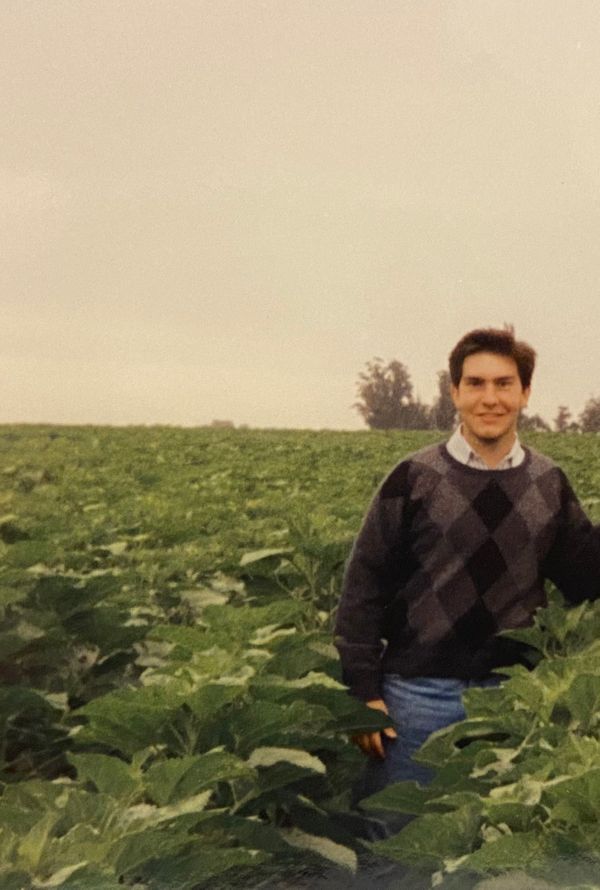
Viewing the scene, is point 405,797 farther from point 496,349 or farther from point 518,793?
point 496,349

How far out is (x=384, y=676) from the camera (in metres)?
4.12

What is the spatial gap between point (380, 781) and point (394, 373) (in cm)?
1334

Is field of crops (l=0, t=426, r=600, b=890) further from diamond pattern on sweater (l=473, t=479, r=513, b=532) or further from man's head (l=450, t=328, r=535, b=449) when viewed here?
man's head (l=450, t=328, r=535, b=449)

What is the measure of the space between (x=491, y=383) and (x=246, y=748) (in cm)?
156

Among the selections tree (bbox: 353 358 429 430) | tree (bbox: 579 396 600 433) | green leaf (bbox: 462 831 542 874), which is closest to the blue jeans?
green leaf (bbox: 462 831 542 874)

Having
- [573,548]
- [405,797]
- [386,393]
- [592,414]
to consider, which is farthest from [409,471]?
[592,414]

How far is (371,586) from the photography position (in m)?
4.02

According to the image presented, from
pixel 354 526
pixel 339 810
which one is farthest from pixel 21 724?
pixel 354 526

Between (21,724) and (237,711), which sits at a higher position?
(237,711)

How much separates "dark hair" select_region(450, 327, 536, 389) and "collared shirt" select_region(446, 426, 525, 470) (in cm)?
17

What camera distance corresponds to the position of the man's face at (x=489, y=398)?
13.0 ft

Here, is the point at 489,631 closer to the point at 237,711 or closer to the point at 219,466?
the point at 237,711

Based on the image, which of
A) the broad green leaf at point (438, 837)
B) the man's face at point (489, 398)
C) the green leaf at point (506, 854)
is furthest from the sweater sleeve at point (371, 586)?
the green leaf at point (506, 854)

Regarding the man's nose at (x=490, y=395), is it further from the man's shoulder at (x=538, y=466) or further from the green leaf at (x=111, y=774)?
the green leaf at (x=111, y=774)
